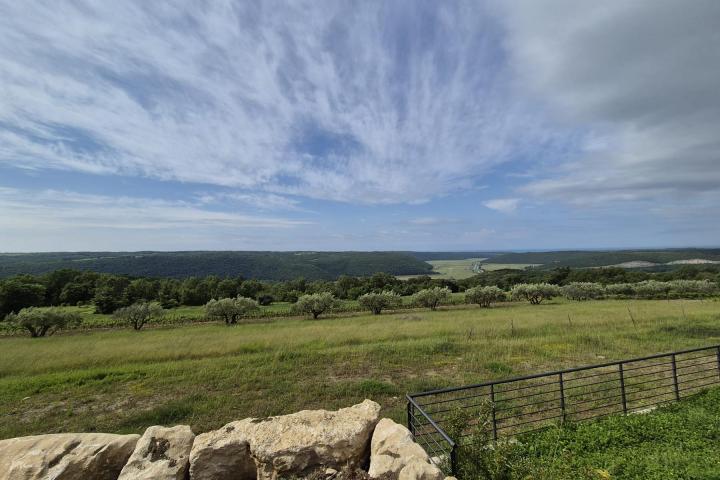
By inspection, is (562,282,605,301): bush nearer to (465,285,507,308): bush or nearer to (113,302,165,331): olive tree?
(465,285,507,308): bush

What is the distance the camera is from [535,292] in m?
50.4

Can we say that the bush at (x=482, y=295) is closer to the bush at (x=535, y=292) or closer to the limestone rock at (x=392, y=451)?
the bush at (x=535, y=292)

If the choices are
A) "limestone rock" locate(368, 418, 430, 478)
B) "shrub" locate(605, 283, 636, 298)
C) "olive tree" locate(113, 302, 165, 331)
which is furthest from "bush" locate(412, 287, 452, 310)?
"limestone rock" locate(368, 418, 430, 478)

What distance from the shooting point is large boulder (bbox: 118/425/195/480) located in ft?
16.3

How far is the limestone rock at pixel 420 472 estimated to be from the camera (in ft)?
13.9

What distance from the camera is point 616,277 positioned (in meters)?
82.6

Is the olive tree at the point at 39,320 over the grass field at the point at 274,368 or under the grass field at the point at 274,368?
under

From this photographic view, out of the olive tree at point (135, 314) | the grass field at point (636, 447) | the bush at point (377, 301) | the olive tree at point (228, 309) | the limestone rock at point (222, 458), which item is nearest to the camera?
the limestone rock at point (222, 458)

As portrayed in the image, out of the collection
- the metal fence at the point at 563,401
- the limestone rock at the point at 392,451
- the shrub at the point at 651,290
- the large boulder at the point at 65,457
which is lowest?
the shrub at the point at 651,290

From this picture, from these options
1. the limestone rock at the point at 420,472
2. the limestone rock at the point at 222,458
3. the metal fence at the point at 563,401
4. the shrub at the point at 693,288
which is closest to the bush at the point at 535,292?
the shrub at the point at 693,288

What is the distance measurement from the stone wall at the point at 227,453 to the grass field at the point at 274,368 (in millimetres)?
4739

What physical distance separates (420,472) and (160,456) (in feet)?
13.5

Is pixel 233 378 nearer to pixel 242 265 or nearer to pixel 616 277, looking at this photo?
pixel 616 277

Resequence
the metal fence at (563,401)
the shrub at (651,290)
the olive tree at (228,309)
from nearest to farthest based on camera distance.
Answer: the metal fence at (563,401) → the olive tree at (228,309) → the shrub at (651,290)
